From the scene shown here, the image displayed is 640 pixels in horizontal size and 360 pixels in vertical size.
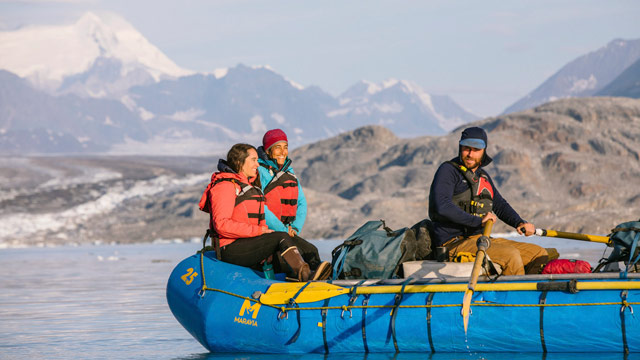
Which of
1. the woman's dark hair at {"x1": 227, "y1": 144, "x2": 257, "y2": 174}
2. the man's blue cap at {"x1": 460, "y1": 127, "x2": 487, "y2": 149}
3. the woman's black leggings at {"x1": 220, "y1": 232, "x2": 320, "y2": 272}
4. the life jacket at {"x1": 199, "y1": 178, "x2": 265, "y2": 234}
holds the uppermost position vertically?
the man's blue cap at {"x1": 460, "y1": 127, "x2": 487, "y2": 149}

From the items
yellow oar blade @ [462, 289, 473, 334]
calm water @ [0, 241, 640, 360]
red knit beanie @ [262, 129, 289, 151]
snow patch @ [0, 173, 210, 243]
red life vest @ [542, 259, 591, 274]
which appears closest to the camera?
yellow oar blade @ [462, 289, 473, 334]

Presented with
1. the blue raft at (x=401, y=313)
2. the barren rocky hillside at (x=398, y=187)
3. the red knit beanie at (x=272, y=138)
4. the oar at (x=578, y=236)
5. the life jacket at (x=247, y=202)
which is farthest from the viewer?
the barren rocky hillside at (x=398, y=187)

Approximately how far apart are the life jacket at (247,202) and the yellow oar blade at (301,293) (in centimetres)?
68

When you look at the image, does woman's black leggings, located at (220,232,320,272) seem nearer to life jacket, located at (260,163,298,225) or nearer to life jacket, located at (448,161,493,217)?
life jacket, located at (260,163,298,225)

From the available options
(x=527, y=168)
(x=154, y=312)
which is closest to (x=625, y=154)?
(x=527, y=168)

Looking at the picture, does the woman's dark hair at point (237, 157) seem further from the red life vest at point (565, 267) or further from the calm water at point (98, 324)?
the red life vest at point (565, 267)

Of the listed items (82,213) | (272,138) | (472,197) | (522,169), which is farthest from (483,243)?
(82,213)

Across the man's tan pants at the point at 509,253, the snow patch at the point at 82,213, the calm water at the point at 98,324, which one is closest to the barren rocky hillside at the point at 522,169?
the snow patch at the point at 82,213

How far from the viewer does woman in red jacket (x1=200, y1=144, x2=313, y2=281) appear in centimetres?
865

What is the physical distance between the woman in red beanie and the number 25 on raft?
2.96 ft

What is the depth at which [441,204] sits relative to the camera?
830 centimetres

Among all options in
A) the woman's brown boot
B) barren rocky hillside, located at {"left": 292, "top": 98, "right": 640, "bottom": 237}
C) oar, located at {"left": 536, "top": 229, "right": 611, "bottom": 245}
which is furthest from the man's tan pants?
barren rocky hillside, located at {"left": 292, "top": 98, "right": 640, "bottom": 237}

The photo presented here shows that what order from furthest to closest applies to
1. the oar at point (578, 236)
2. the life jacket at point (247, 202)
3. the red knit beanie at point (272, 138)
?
the red knit beanie at point (272, 138)
the life jacket at point (247, 202)
the oar at point (578, 236)

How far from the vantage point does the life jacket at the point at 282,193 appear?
9336mm
